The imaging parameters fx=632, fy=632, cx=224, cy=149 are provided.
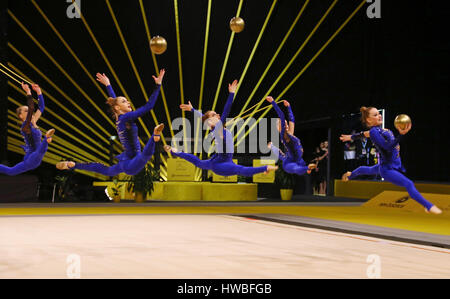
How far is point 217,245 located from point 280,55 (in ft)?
58.3

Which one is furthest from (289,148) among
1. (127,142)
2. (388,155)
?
(127,142)

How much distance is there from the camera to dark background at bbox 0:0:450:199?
2362 centimetres

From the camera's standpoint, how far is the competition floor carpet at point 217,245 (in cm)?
942

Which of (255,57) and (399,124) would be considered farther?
(255,57)

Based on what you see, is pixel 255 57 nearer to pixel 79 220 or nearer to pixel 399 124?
pixel 79 220

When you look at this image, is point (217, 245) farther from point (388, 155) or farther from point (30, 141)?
point (30, 141)

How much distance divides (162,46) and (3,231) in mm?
8563

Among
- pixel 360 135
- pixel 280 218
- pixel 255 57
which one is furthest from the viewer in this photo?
pixel 255 57

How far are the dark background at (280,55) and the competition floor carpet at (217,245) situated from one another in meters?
5.26

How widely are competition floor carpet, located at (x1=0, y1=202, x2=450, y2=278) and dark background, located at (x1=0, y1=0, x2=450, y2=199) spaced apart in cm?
526

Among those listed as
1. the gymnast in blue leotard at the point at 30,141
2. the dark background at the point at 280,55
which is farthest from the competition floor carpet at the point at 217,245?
the dark background at the point at 280,55

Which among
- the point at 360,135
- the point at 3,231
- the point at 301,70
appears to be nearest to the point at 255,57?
the point at 301,70
